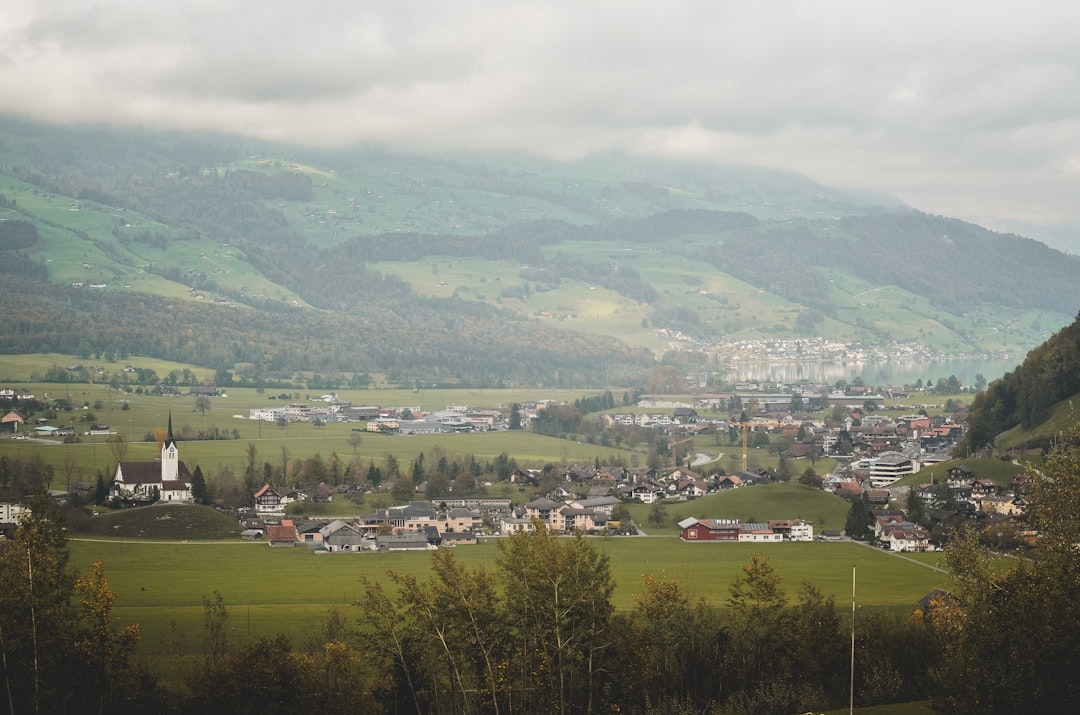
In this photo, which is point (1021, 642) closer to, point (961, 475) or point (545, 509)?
point (545, 509)

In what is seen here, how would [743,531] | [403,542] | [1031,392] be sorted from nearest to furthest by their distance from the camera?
[403,542] → [743,531] → [1031,392]

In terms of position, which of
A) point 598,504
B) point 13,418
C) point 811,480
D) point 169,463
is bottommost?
point 598,504

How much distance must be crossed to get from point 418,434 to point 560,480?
34.6m

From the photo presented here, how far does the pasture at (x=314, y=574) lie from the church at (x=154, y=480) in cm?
1060

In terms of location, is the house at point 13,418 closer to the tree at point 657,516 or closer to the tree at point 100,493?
the tree at point 100,493

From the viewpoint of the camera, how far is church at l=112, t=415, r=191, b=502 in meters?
70.1

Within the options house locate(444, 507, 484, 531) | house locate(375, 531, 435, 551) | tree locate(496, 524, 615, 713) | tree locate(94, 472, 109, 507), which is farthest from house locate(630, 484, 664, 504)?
tree locate(496, 524, 615, 713)

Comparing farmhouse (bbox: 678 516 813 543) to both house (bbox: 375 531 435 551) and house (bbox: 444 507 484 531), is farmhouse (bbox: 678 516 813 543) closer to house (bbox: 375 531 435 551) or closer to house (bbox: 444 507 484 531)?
house (bbox: 444 507 484 531)

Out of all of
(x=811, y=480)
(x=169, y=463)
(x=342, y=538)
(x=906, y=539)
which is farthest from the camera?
(x=811, y=480)

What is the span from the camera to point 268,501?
7169 centimetres

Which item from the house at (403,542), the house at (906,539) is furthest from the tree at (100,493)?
the house at (906,539)

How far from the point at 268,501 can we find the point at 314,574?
2024 centimetres

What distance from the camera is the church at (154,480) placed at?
70.1m

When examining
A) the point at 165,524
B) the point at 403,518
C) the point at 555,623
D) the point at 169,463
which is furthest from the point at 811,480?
the point at 555,623
